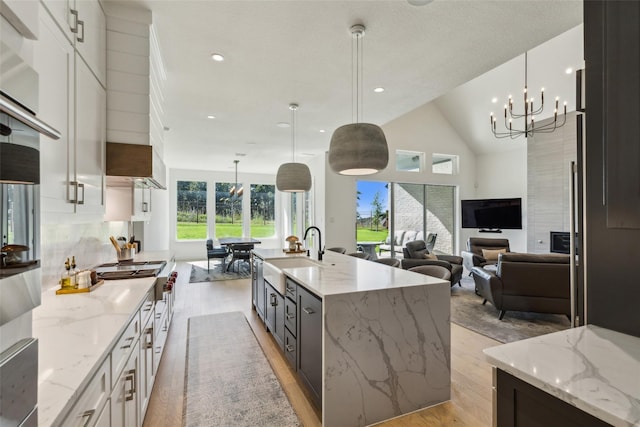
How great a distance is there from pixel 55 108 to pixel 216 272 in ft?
20.3

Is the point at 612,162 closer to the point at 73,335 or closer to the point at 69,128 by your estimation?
the point at 73,335

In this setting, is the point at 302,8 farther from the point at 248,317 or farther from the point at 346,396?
the point at 248,317

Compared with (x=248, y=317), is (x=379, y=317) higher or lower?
higher

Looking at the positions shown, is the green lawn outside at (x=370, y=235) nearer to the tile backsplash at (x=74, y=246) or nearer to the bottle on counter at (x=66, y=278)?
the tile backsplash at (x=74, y=246)

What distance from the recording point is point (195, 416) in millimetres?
2082

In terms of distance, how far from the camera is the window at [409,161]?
7723 millimetres

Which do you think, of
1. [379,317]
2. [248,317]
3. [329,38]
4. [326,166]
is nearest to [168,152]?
[326,166]

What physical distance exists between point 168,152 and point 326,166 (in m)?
3.77

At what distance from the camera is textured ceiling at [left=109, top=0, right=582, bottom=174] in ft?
7.38

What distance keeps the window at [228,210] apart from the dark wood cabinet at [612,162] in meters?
9.44

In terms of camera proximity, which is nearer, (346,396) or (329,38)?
(346,396)

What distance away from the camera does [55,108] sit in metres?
1.44

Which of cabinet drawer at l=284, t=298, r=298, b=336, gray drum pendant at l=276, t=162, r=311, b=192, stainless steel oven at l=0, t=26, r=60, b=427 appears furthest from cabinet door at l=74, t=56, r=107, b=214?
gray drum pendant at l=276, t=162, r=311, b=192

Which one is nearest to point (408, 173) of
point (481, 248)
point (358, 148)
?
point (481, 248)
